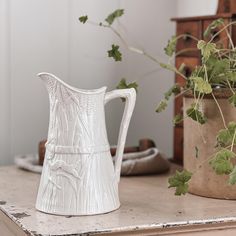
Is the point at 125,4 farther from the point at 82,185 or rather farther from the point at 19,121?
the point at 82,185

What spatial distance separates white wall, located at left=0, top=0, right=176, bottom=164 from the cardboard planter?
1.97 feet

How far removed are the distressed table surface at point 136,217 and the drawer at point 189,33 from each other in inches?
17.7

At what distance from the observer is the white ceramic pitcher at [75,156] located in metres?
1.04

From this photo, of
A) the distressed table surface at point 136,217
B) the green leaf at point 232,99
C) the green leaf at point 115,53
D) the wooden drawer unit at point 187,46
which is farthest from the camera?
the wooden drawer unit at point 187,46

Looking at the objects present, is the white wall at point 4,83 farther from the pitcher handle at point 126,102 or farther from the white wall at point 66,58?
the pitcher handle at point 126,102

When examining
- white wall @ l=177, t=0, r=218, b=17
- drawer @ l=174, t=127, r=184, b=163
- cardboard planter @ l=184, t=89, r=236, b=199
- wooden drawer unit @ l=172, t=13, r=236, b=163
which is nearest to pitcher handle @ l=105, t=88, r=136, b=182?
cardboard planter @ l=184, t=89, r=236, b=199

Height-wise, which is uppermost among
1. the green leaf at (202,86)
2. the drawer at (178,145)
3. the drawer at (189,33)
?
the drawer at (189,33)

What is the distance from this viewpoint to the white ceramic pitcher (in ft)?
3.40

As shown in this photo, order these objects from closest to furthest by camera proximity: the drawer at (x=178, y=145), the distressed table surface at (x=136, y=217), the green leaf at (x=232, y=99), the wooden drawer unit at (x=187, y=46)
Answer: the distressed table surface at (x=136, y=217) → the green leaf at (x=232, y=99) → the wooden drawer unit at (x=187, y=46) → the drawer at (x=178, y=145)

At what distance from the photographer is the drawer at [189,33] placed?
1537 mm

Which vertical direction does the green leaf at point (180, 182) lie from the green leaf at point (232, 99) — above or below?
below

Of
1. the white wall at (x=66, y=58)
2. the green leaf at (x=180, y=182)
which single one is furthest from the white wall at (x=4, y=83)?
the green leaf at (x=180, y=182)

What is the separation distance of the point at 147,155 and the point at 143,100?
34 cm

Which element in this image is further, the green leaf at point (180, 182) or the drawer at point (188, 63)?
the drawer at point (188, 63)
